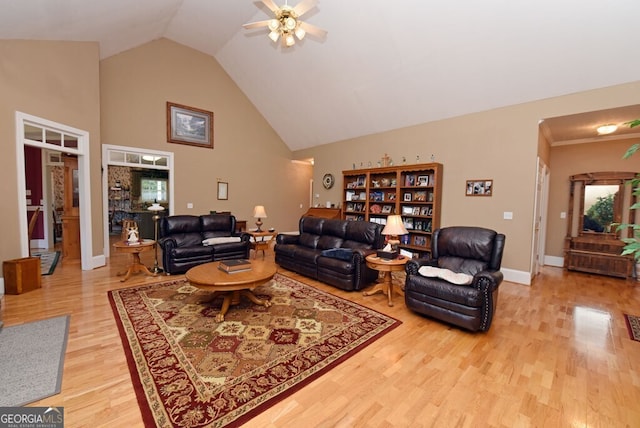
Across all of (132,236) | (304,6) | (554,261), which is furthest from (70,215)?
(554,261)

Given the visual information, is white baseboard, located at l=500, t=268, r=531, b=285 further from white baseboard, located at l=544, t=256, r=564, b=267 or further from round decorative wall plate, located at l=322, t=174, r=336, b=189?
round decorative wall plate, located at l=322, t=174, r=336, b=189

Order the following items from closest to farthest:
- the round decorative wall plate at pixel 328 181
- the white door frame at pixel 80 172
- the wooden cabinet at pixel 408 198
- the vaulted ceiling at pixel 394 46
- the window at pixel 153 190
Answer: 1. the vaulted ceiling at pixel 394 46
2. the white door frame at pixel 80 172
3. the wooden cabinet at pixel 408 198
4. the round decorative wall plate at pixel 328 181
5. the window at pixel 153 190

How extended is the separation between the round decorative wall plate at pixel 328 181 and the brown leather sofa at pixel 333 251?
2585 millimetres

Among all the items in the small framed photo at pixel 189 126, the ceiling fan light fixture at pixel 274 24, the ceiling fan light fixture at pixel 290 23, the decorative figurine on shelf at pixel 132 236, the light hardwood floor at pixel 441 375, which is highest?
the ceiling fan light fixture at pixel 274 24

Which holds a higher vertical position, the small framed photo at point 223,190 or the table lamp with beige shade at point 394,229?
the small framed photo at point 223,190

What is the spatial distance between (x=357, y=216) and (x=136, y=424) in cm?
590

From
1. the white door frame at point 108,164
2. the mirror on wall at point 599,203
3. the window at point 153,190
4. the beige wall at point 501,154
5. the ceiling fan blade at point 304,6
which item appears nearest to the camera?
the ceiling fan blade at point 304,6

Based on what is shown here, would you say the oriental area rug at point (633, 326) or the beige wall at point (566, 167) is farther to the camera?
the beige wall at point (566, 167)

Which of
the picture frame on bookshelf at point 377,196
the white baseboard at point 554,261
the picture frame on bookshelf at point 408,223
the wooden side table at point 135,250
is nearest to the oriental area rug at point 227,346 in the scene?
the wooden side table at point 135,250

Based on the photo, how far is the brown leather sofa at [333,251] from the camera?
3807 millimetres

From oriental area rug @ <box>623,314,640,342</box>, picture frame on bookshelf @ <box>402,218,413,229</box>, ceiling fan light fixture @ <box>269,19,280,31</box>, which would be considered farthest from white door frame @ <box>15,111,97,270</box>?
oriental area rug @ <box>623,314,640,342</box>

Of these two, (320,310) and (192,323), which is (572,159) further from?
(192,323)

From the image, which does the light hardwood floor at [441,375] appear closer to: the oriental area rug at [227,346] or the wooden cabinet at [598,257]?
the oriental area rug at [227,346]

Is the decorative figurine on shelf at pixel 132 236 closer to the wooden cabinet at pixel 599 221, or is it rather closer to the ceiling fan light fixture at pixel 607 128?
the ceiling fan light fixture at pixel 607 128
